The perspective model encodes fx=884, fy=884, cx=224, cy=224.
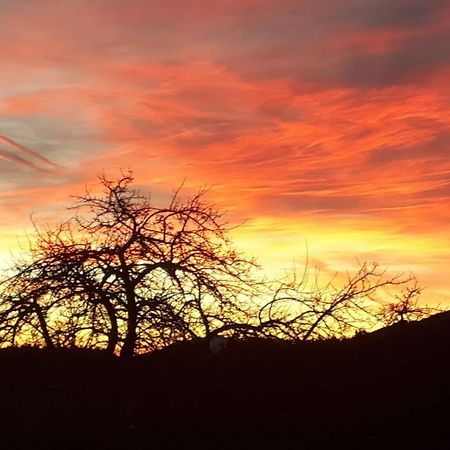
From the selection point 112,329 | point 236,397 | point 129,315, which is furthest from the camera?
point 112,329

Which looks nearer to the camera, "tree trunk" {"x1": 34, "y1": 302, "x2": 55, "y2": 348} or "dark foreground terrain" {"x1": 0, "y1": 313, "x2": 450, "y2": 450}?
"dark foreground terrain" {"x1": 0, "y1": 313, "x2": 450, "y2": 450}

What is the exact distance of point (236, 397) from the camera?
17672 mm

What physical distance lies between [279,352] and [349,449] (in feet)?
16.2

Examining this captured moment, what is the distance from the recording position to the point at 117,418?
17.4m

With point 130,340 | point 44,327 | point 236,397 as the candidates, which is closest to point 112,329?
point 130,340

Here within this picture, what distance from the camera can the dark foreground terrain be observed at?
16.0 meters

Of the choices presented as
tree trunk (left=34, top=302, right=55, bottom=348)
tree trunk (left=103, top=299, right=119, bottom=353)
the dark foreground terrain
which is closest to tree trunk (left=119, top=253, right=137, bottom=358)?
tree trunk (left=103, top=299, right=119, bottom=353)

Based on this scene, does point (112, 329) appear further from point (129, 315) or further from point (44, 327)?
point (44, 327)

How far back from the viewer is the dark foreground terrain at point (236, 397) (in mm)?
16000

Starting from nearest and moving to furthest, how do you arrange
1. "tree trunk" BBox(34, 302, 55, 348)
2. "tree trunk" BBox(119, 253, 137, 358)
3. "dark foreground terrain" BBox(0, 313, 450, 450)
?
1. "dark foreground terrain" BBox(0, 313, 450, 450)
2. "tree trunk" BBox(119, 253, 137, 358)
3. "tree trunk" BBox(34, 302, 55, 348)

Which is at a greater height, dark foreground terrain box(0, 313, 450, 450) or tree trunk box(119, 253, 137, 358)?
tree trunk box(119, 253, 137, 358)

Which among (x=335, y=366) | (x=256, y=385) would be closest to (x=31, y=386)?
(x=256, y=385)

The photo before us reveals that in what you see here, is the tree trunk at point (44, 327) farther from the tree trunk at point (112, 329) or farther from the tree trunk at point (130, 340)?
the tree trunk at point (130, 340)

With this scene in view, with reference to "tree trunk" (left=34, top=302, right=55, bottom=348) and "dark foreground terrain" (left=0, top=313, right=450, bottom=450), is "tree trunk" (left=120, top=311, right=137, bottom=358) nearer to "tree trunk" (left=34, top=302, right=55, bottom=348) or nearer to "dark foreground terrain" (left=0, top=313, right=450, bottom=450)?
"dark foreground terrain" (left=0, top=313, right=450, bottom=450)
